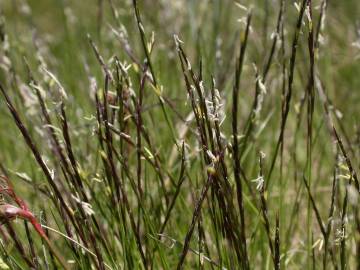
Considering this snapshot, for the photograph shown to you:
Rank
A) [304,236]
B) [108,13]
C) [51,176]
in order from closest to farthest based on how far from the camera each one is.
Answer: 1. [51,176]
2. [304,236]
3. [108,13]

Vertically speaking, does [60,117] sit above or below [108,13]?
below

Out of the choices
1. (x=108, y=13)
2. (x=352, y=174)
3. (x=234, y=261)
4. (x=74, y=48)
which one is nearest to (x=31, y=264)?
(x=234, y=261)

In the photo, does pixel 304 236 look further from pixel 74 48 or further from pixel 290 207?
pixel 74 48

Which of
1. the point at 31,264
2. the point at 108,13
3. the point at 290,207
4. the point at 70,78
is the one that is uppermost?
the point at 108,13

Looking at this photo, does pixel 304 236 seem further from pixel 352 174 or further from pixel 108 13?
pixel 108 13

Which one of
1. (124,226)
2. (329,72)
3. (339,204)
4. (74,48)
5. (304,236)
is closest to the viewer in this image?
(124,226)

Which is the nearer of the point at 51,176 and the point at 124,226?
the point at 51,176

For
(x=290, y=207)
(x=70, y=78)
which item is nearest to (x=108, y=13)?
(x=70, y=78)
